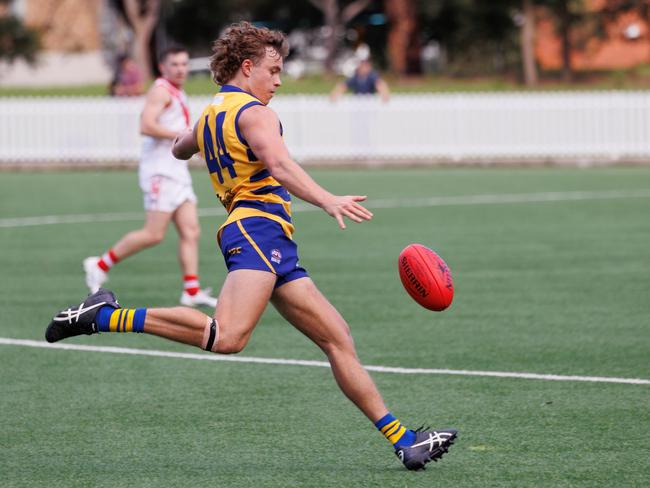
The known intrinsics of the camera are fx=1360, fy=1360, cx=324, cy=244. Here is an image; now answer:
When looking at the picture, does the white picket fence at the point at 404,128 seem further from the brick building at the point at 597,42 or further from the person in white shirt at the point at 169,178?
the brick building at the point at 597,42

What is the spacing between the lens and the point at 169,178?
11359 millimetres

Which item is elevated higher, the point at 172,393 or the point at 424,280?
the point at 424,280

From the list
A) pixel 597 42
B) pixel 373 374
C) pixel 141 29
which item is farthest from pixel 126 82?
pixel 597 42

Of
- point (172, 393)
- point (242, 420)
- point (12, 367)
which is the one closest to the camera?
point (242, 420)

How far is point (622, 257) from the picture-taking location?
44.6 feet

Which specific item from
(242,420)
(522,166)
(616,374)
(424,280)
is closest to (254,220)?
(424,280)

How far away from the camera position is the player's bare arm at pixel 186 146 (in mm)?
6738

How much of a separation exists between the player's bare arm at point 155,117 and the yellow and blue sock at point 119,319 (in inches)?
197

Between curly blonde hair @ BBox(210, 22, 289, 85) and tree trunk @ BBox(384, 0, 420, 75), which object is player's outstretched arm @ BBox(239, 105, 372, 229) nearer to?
curly blonde hair @ BBox(210, 22, 289, 85)

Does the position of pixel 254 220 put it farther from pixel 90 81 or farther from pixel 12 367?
pixel 90 81

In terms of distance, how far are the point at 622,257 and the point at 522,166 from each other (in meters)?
14.3

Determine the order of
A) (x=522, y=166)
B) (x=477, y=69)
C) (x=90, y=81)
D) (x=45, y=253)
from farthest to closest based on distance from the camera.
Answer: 1. (x=477, y=69)
2. (x=90, y=81)
3. (x=522, y=166)
4. (x=45, y=253)

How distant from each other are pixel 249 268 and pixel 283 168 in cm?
52

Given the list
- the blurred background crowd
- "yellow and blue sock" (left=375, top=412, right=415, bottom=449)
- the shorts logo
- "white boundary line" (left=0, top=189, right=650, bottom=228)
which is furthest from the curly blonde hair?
the blurred background crowd
